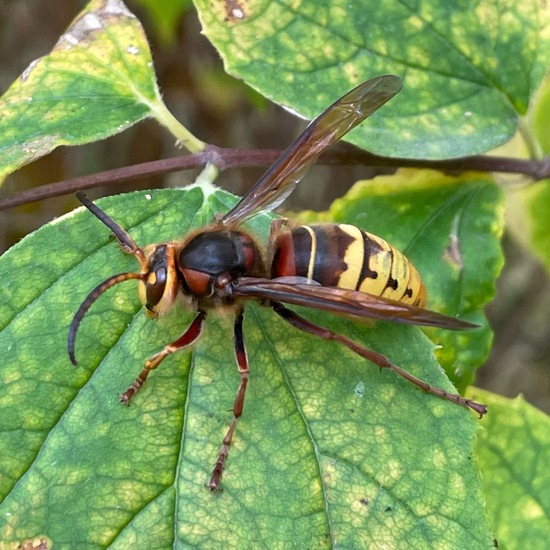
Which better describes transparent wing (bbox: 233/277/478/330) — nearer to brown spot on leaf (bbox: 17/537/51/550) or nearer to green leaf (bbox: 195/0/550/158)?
green leaf (bbox: 195/0/550/158)

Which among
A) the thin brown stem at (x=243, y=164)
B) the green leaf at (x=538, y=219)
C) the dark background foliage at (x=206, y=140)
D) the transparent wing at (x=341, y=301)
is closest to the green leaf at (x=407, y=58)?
the thin brown stem at (x=243, y=164)

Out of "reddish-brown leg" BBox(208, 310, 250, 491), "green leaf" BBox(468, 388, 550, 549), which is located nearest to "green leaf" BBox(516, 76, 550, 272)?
"green leaf" BBox(468, 388, 550, 549)

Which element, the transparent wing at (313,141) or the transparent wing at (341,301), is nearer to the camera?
the transparent wing at (341,301)

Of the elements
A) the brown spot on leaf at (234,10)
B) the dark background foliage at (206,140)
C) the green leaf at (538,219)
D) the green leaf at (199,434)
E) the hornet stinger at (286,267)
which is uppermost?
the brown spot on leaf at (234,10)

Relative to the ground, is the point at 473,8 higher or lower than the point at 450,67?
higher

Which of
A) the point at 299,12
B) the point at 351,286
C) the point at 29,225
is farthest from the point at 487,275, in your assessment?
the point at 29,225

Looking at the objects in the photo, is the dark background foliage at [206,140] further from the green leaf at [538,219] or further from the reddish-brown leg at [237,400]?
the reddish-brown leg at [237,400]

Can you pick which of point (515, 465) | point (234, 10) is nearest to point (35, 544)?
point (234, 10)

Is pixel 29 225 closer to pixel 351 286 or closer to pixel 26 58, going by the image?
pixel 26 58
